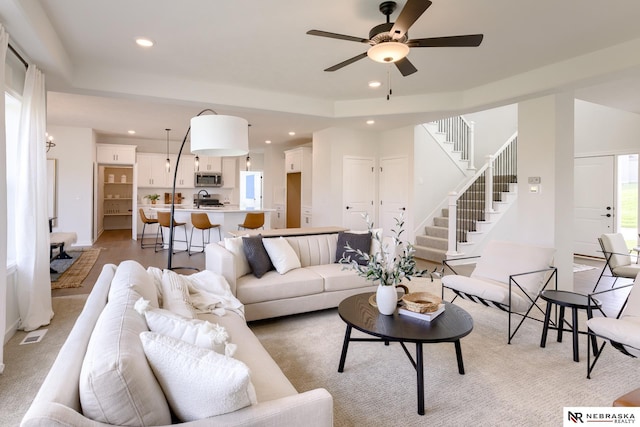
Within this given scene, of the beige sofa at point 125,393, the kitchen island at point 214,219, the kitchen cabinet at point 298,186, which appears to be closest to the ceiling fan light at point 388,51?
the beige sofa at point 125,393

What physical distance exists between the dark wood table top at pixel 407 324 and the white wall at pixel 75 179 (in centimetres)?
739

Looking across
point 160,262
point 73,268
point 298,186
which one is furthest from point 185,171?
point 73,268

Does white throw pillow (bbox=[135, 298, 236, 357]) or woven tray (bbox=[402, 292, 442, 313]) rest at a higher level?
white throw pillow (bbox=[135, 298, 236, 357])

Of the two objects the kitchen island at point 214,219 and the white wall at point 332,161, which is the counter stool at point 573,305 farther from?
the kitchen island at point 214,219

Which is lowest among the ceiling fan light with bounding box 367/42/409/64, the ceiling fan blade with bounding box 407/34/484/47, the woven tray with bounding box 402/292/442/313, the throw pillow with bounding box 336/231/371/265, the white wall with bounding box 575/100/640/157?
the woven tray with bounding box 402/292/442/313

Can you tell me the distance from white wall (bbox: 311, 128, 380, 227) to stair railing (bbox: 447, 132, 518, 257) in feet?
6.90

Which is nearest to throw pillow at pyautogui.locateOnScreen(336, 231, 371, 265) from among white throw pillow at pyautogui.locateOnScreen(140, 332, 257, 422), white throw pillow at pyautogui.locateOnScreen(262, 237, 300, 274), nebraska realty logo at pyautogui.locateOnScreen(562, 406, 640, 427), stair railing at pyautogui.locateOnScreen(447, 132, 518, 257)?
white throw pillow at pyautogui.locateOnScreen(262, 237, 300, 274)

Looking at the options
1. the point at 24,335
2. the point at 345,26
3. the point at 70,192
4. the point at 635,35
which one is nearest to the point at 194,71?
the point at 345,26

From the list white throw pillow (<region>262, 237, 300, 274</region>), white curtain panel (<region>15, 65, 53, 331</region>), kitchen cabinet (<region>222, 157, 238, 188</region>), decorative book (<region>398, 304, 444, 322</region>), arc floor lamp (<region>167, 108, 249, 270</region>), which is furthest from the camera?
kitchen cabinet (<region>222, 157, 238, 188</region>)

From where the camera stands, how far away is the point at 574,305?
8.55ft

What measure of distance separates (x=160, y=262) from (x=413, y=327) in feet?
16.8

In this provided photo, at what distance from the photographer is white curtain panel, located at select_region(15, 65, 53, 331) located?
315 centimetres

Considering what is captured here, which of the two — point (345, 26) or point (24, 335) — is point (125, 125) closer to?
point (24, 335)

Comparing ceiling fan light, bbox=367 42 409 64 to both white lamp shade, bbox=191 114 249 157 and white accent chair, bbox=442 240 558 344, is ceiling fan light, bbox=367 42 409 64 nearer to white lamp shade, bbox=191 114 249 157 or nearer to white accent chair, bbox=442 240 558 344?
white lamp shade, bbox=191 114 249 157
